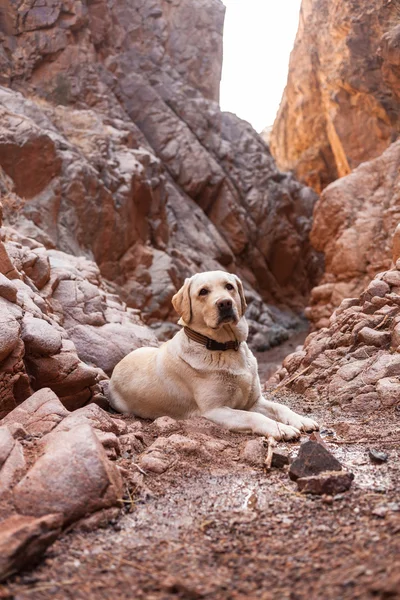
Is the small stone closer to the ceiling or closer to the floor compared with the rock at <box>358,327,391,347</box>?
closer to the ceiling

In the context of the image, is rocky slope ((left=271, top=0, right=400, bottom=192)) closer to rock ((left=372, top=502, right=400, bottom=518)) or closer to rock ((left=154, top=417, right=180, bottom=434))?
rock ((left=154, top=417, right=180, bottom=434))

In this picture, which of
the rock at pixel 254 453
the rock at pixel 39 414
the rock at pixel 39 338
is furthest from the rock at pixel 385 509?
the rock at pixel 39 338

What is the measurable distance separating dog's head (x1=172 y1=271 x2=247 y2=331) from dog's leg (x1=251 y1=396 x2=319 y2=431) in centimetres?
89

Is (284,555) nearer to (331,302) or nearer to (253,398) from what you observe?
(253,398)

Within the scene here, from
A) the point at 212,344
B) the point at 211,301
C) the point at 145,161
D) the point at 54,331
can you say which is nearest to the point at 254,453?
the point at 212,344

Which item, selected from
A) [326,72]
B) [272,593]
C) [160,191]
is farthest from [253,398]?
[326,72]

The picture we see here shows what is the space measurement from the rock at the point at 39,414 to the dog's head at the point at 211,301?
4.87ft

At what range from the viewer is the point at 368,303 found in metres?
6.87

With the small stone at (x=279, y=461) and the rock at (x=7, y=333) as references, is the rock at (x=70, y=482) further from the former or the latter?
the rock at (x=7, y=333)

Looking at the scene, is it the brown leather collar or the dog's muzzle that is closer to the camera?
the dog's muzzle

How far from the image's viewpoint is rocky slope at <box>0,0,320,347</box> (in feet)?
52.7

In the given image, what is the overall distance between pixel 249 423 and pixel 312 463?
4.83 feet

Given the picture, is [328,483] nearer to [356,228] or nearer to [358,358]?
[358,358]

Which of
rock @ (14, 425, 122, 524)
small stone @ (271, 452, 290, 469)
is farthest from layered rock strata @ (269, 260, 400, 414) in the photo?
rock @ (14, 425, 122, 524)
